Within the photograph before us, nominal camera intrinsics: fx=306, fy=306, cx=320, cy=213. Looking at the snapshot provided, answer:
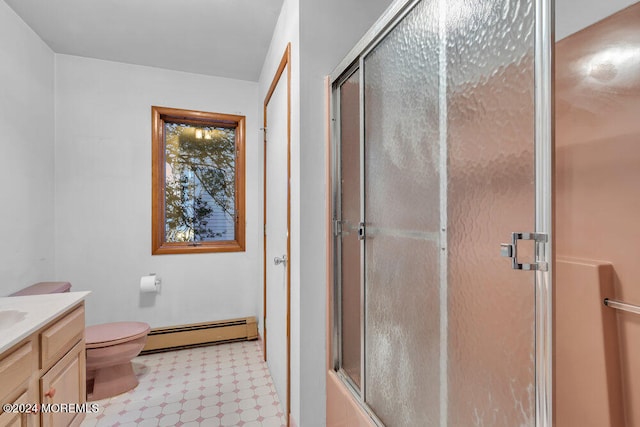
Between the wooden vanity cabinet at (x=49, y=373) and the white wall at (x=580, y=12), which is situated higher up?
the white wall at (x=580, y=12)

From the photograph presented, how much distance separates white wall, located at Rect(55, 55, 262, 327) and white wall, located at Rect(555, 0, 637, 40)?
2457mm

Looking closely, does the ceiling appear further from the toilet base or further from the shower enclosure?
the toilet base

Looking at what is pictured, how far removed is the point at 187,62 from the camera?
2.63 m

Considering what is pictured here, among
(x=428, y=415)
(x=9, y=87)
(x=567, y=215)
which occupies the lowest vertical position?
(x=428, y=415)

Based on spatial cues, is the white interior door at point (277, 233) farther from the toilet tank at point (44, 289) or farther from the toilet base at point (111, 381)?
the toilet tank at point (44, 289)

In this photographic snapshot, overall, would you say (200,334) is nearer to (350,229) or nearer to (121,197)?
(121,197)

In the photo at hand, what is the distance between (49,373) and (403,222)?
1616 millimetres

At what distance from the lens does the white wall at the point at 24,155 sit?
6.19 feet

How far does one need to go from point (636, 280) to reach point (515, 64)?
0.72 metres

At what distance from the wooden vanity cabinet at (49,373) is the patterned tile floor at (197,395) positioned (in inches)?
11.5

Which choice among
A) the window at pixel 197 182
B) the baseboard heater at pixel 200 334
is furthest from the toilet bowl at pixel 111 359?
the window at pixel 197 182

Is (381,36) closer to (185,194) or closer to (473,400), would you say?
(473,400)

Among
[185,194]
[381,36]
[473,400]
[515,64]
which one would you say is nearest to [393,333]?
[473,400]

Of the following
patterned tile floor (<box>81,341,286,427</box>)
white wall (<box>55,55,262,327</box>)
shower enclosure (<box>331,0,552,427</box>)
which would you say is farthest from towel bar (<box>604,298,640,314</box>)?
white wall (<box>55,55,262,327</box>)
